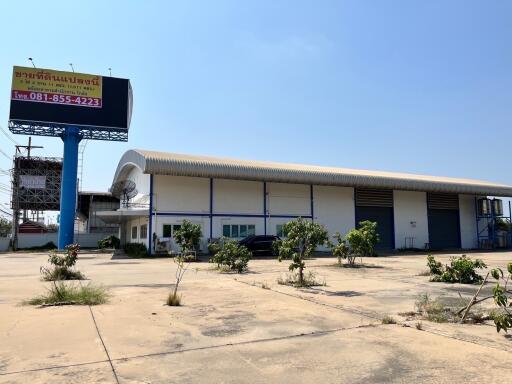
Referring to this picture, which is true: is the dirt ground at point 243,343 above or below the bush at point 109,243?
below

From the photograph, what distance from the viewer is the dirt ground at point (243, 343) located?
17.0ft

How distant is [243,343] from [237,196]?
1148 inches

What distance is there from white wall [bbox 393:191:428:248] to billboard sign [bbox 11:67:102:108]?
30035mm

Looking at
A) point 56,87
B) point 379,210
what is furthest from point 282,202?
point 56,87

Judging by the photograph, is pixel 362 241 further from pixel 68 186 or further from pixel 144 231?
pixel 68 186

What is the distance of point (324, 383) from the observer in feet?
16.0

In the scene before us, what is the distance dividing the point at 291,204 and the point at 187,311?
2881cm

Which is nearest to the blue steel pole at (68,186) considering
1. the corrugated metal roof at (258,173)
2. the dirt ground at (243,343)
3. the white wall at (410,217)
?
the corrugated metal roof at (258,173)

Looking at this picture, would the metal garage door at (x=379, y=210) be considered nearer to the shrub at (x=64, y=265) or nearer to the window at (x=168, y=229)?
the window at (x=168, y=229)

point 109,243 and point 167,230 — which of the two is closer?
point 167,230

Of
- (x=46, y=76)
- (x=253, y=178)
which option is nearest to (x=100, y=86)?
(x=46, y=76)

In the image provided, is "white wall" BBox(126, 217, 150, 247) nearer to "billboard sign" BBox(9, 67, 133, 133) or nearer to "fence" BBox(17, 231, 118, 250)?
"billboard sign" BBox(9, 67, 133, 133)

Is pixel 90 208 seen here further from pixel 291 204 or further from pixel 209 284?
pixel 209 284

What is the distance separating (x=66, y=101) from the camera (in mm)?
41406
